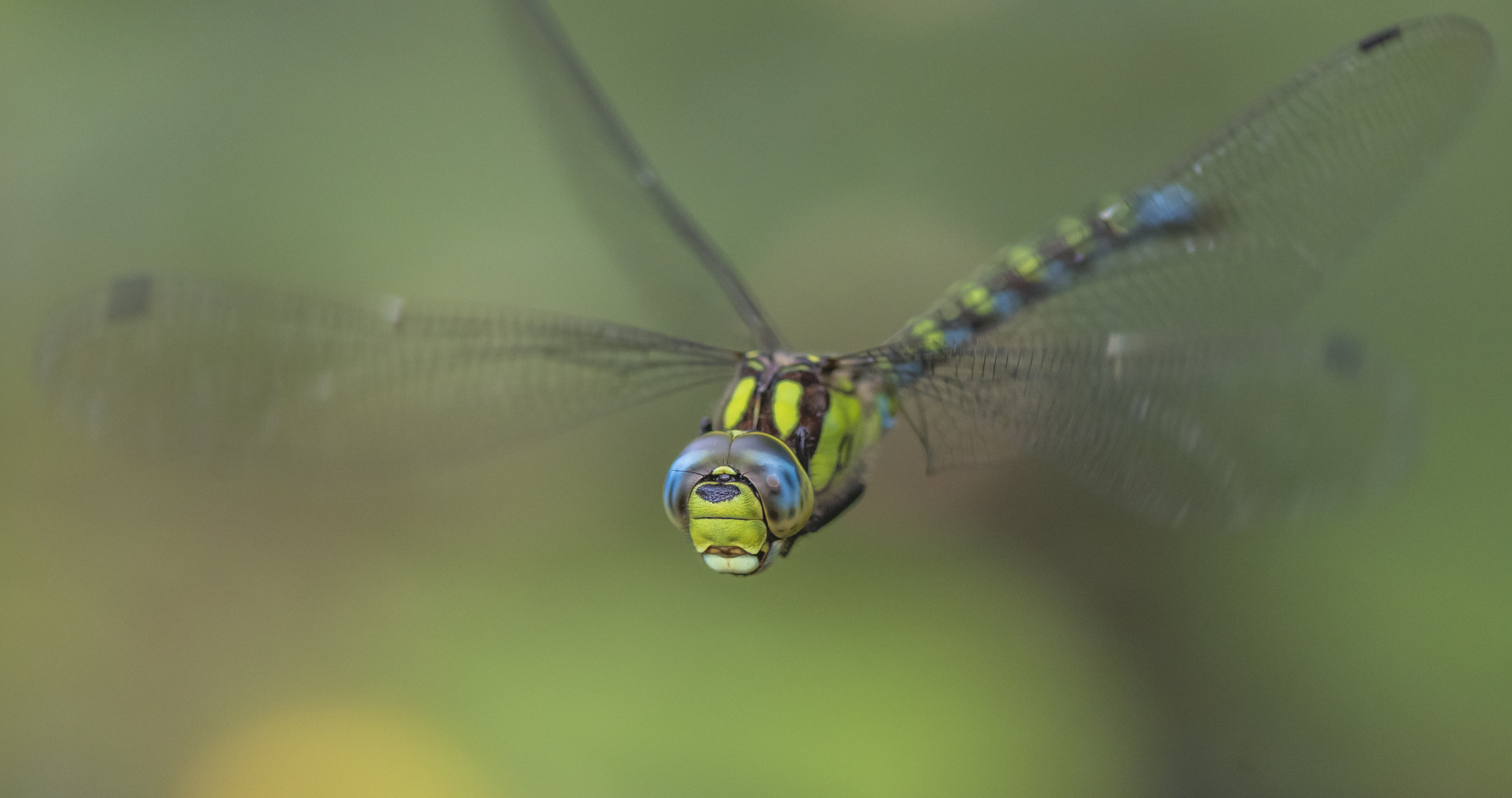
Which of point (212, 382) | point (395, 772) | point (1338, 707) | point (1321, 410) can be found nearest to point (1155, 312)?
point (1321, 410)

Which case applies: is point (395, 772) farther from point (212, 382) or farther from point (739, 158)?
point (739, 158)

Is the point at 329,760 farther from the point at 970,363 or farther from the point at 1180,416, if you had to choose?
the point at 1180,416

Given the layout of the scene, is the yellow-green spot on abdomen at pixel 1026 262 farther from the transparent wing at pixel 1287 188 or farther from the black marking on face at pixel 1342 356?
the black marking on face at pixel 1342 356

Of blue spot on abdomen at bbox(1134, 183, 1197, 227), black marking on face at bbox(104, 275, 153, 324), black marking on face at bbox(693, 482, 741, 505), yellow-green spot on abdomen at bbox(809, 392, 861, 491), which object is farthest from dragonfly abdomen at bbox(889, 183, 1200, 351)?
black marking on face at bbox(104, 275, 153, 324)

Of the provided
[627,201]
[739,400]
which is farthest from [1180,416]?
[627,201]

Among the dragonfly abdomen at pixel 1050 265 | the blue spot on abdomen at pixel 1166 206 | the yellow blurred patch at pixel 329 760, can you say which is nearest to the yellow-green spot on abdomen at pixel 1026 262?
the dragonfly abdomen at pixel 1050 265

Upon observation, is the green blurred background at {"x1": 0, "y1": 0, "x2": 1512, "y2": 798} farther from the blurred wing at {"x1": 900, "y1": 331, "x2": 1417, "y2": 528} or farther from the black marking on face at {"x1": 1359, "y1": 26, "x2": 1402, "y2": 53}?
the black marking on face at {"x1": 1359, "y1": 26, "x2": 1402, "y2": 53}
